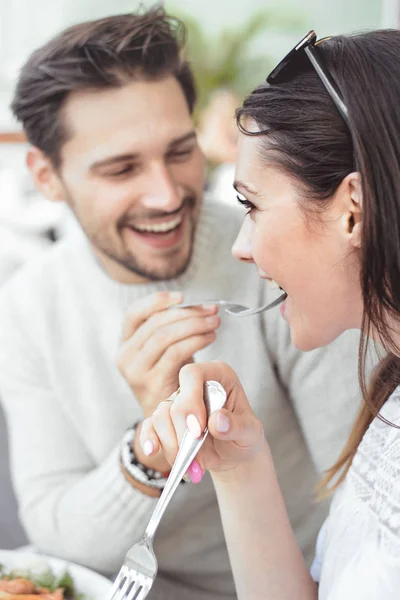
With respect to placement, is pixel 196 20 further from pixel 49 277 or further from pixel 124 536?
pixel 124 536

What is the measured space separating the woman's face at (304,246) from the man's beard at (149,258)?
23cm

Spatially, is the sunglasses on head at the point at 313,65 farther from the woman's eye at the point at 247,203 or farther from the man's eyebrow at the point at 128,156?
the man's eyebrow at the point at 128,156

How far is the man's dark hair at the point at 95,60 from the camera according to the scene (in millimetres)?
702

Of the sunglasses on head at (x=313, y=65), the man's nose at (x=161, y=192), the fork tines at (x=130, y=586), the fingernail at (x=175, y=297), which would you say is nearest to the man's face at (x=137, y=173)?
the man's nose at (x=161, y=192)

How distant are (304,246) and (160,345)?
18 centimetres

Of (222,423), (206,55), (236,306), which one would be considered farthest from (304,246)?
(206,55)

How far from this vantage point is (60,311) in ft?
2.65

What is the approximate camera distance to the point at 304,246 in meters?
0.49

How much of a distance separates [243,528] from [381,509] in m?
0.13

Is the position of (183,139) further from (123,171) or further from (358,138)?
(358,138)

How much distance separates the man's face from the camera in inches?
28.2

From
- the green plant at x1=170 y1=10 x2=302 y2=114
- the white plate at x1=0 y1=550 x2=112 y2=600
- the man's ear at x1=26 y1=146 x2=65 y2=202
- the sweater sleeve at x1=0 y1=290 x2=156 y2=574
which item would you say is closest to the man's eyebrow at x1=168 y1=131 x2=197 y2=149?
the man's ear at x1=26 y1=146 x2=65 y2=202

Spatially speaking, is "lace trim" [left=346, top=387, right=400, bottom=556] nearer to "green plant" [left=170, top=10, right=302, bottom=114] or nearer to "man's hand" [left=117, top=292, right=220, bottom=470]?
"man's hand" [left=117, top=292, right=220, bottom=470]

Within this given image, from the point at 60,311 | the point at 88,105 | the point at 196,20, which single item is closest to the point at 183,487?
the point at 60,311
